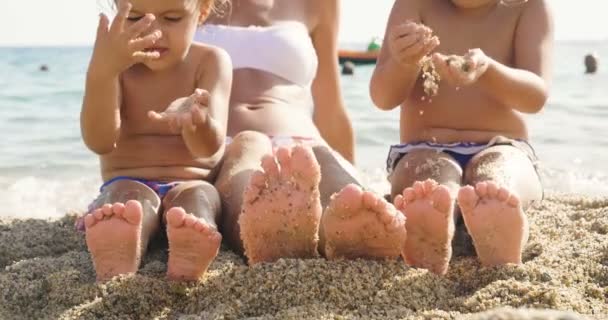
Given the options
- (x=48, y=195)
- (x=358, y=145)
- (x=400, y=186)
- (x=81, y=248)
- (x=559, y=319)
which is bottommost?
(x=358, y=145)

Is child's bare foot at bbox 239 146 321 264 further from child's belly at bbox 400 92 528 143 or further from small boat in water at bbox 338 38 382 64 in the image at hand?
small boat in water at bbox 338 38 382 64

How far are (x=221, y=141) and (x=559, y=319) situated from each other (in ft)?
4.96

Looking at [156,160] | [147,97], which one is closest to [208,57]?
[147,97]

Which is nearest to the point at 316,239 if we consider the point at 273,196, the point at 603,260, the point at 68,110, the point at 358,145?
the point at 273,196

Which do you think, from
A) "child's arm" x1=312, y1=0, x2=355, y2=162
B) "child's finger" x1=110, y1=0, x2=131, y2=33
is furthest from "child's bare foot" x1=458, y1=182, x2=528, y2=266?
"child's arm" x1=312, y1=0, x2=355, y2=162

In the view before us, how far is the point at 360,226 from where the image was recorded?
1817 millimetres

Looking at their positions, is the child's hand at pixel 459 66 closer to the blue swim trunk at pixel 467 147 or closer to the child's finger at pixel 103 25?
the blue swim trunk at pixel 467 147

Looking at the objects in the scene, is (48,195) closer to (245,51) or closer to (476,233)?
(245,51)

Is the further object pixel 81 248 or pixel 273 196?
pixel 81 248

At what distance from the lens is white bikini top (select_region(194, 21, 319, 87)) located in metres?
3.02

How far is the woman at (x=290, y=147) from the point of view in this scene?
1.85 meters

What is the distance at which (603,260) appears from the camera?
6.79ft

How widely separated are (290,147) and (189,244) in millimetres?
335

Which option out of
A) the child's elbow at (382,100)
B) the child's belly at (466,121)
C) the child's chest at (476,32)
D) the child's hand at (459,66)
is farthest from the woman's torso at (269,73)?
the child's hand at (459,66)
